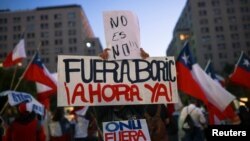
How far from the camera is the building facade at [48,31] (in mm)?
123812

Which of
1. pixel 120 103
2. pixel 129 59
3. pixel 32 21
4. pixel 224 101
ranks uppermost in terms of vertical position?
pixel 32 21

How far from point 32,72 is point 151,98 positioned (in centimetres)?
808

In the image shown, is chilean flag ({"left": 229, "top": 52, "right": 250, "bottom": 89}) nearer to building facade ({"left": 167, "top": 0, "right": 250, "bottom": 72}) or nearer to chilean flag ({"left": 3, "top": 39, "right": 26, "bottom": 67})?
chilean flag ({"left": 3, "top": 39, "right": 26, "bottom": 67})

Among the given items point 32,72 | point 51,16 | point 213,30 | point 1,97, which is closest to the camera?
point 1,97

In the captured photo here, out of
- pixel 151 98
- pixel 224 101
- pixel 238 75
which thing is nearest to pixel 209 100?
pixel 224 101

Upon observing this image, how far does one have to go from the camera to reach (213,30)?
114m

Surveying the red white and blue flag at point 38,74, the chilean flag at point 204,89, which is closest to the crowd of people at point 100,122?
the chilean flag at point 204,89

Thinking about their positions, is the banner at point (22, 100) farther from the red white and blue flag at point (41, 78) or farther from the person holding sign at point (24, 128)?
the red white and blue flag at point (41, 78)

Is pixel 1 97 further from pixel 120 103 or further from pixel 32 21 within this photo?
pixel 32 21

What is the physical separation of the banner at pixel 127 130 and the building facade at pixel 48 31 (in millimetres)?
115647

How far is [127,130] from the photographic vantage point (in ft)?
18.4

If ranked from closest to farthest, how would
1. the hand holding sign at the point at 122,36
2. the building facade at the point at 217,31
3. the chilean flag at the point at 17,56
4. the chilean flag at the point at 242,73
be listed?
the hand holding sign at the point at 122,36 → the chilean flag at the point at 242,73 → the chilean flag at the point at 17,56 → the building facade at the point at 217,31

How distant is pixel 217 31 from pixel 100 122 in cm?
11216

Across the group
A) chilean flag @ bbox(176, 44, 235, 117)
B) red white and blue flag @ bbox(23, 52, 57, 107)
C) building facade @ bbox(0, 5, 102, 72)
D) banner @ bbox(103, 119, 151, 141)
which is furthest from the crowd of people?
building facade @ bbox(0, 5, 102, 72)
